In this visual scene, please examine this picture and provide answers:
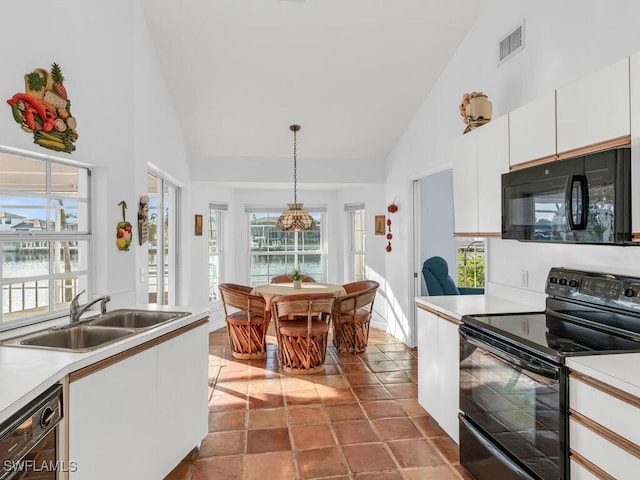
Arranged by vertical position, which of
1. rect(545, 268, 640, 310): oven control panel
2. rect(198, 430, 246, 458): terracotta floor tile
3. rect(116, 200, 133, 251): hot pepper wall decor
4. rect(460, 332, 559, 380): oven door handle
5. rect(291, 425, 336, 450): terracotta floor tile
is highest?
rect(116, 200, 133, 251): hot pepper wall decor

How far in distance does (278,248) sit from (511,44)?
15.5ft

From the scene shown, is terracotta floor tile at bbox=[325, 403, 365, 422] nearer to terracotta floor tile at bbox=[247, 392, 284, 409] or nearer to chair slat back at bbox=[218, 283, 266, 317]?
terracotta floor tile at bbox=[247, 392, 284, 409]

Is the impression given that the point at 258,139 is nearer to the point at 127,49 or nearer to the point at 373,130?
the point at 373,130

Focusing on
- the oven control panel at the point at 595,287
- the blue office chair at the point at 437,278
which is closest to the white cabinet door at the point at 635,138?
the oven control panel at the point at 595,287

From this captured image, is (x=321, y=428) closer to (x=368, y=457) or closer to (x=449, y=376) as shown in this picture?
(x=368, y=457)

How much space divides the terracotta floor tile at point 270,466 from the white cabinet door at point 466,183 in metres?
1.93

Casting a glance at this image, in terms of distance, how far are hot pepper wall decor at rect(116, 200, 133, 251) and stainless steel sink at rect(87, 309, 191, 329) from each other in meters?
0.55

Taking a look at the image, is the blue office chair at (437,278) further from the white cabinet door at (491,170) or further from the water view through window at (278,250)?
the water view through window at (278,250)

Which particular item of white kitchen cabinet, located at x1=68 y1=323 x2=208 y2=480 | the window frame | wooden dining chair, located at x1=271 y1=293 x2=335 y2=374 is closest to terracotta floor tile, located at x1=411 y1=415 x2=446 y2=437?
wooden dining chair, located at x1=271 y1=293 x2=335 y2=374

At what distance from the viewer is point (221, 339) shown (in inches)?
211

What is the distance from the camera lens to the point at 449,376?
2605mm

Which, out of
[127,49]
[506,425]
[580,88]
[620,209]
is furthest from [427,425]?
[127,49]

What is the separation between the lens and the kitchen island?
1.50 meters

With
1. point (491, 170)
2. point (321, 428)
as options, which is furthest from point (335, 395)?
point (491, 170)
